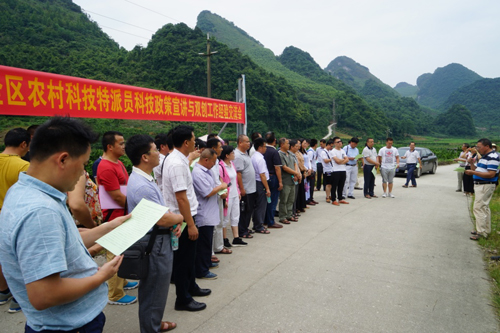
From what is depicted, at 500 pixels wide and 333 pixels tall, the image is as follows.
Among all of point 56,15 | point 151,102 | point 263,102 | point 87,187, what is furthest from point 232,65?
point 87,187

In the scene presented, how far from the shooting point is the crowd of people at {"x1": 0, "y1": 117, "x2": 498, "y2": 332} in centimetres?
114

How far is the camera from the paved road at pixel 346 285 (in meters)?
2.74

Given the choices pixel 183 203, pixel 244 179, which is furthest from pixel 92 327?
pixel 244 179

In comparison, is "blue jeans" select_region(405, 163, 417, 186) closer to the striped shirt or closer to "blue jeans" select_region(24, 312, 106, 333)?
the striped shirt

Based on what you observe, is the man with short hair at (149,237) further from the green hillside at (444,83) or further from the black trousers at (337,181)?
the green hillside at (444,83)

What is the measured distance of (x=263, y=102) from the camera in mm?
40812

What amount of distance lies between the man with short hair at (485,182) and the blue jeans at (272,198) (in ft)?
10.6

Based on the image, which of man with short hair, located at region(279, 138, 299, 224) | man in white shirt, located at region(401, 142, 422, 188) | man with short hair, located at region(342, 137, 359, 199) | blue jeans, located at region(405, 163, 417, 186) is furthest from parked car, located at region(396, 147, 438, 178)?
man with short hair, located at region(279, 138, 299, 224)

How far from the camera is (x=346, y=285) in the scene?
136 inches

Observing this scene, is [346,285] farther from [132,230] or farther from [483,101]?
[483,101]

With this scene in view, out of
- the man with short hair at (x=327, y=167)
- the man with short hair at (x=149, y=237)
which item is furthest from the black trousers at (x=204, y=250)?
the man with short hair at (x=327, y=167)

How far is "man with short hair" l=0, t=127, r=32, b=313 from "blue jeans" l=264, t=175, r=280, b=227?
12.5ft

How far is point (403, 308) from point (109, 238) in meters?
2.80

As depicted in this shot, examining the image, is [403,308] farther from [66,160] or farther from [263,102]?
[263,102]
